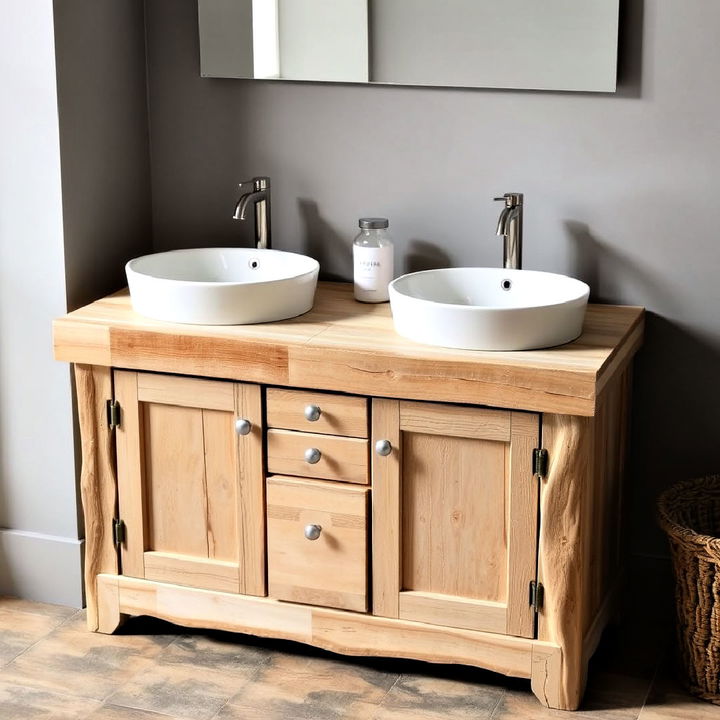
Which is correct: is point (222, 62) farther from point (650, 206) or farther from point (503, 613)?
point (503, 613)

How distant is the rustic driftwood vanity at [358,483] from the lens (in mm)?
2301

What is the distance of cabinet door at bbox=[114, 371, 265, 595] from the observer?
2.49m

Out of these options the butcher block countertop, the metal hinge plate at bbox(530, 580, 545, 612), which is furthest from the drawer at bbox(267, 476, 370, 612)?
the metal hinge plate at bbox(530, 580, 545, 612)

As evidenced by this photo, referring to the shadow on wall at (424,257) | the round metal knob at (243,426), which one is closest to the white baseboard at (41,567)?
the round metal knob at (243,426)

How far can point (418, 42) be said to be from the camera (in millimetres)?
2609

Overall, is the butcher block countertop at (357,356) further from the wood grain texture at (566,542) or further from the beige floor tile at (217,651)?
the beige floor tile at (217,651)

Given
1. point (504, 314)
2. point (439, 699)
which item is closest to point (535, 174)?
point (504, 314)

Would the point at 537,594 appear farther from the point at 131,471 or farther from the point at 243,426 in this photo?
the point at 131,471

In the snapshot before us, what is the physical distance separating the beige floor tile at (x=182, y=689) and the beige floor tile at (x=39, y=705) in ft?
0.19

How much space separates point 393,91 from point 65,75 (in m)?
0.68

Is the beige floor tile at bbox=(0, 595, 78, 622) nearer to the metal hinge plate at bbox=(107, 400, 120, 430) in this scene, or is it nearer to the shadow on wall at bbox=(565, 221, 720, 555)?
the metal hinge plate at bbox=(107, 400, 120, 430)

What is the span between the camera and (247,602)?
8.41ft

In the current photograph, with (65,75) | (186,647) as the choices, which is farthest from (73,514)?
(65,75)

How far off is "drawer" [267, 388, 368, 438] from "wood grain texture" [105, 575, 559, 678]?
1.24 ft
